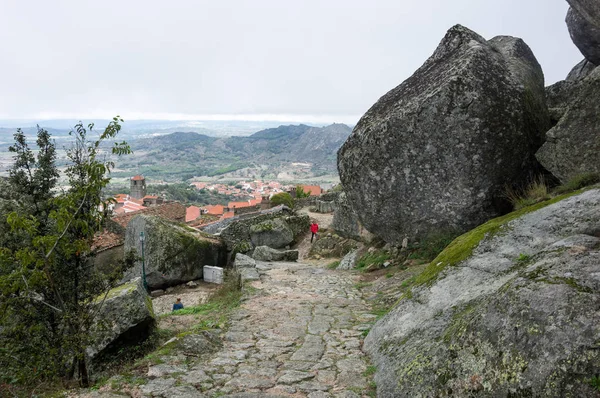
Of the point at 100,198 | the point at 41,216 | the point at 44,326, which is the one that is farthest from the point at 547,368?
the point at 41,216

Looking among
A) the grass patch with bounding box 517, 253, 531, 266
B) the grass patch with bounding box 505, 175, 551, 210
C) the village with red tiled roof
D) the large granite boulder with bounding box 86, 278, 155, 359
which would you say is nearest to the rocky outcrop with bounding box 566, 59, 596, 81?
the grass patch with bounding box 505, 175, 551, 210

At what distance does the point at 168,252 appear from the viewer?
14508 millimetres

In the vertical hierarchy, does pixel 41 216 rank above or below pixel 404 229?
above

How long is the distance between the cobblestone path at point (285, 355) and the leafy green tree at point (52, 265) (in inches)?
56.4

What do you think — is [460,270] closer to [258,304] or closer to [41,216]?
[258,304]

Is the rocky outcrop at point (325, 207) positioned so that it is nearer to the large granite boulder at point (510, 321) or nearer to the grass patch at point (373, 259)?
the grass patch at point (373, 259)

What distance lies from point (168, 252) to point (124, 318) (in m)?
7.29

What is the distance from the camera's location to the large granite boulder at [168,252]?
14398 mm

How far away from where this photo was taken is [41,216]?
6375mm

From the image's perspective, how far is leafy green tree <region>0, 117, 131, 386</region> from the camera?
203 inches

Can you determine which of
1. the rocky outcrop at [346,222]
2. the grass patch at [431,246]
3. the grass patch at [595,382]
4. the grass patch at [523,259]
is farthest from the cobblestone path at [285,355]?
the rocky outcrop at [346,222]

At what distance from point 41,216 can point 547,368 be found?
667cm

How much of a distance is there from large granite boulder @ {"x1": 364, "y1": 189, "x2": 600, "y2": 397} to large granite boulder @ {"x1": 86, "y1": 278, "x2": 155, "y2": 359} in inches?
162

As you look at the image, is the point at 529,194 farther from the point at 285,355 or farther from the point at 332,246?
the point at 332,246
